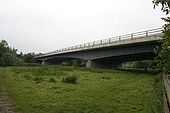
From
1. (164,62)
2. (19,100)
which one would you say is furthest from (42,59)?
(164,62)

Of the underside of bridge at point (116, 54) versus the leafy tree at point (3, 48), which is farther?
the leafy tree at point (3, 48)

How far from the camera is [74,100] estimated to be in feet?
63.1

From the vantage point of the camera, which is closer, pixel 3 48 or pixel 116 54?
pixel 116 54

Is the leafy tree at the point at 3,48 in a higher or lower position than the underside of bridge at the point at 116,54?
higher

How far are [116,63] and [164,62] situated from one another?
72370 millimetres

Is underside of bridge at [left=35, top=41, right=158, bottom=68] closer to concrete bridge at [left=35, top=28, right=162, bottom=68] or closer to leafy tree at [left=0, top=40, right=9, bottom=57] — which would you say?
concrete bridge at [left=35, top=28, right=162, bottom=68]

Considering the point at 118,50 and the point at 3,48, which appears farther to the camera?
the point at 3,48

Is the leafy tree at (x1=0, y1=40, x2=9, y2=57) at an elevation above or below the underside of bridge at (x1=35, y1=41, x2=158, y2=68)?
above

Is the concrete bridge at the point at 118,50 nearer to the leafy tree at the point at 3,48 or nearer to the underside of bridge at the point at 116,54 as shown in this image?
the underside of bridge at the point at 116,54

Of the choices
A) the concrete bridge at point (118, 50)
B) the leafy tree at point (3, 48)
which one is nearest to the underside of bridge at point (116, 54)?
the concrete bridge at point (118, 50)

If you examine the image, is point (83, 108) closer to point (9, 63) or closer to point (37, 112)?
point (37, 112)

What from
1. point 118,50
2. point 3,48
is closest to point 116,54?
point 118,50

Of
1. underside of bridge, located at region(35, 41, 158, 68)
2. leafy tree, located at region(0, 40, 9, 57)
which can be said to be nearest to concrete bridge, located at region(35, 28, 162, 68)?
underside of bridge, located at region(35, 41, 158, 68)

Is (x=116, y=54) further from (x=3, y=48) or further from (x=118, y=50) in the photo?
(x=3, y=48)
